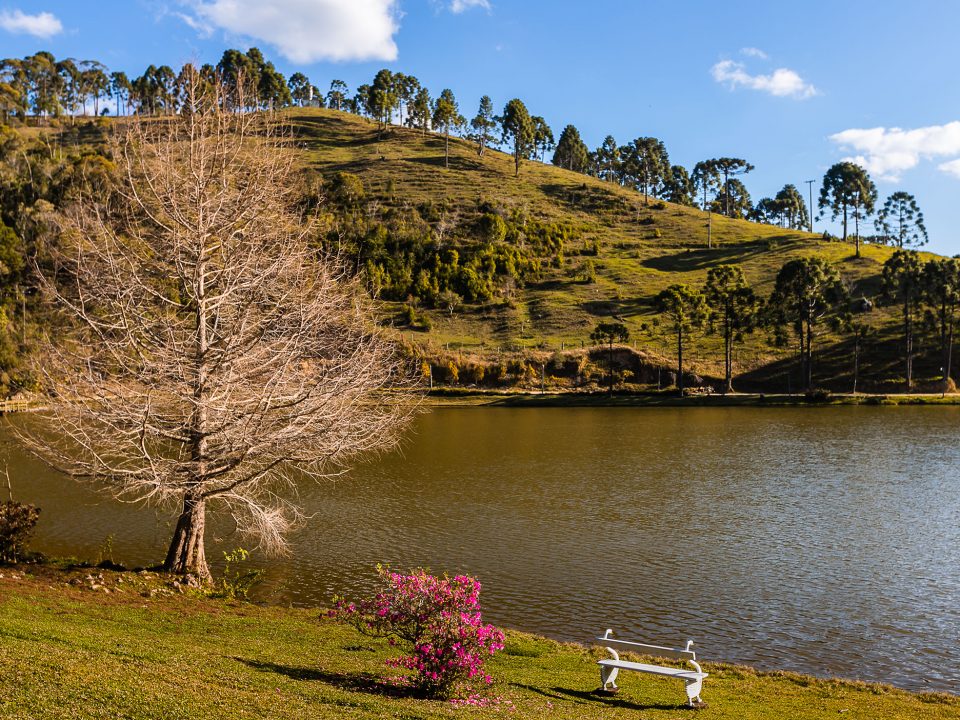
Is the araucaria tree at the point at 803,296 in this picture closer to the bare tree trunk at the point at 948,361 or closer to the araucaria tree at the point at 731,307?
the araucaria tree at the point at 731,307

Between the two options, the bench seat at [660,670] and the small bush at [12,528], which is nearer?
the bench seat at [660,670]

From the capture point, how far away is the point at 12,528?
21078 millimetres

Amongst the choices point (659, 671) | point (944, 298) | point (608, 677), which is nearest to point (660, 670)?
point (659, 671)

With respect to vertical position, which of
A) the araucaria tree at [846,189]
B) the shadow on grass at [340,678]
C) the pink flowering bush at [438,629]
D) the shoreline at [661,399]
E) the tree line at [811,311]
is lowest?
the shadow on grass at [340,678]

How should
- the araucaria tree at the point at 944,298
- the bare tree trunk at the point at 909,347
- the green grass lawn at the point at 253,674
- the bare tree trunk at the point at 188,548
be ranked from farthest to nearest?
1. the araucaria tree at the point at 944,298
2. the bare tree trunk at the point at 909,347
3. the bare tree trunk at the point at 188,548
4. the green grass lawn at the point at 253,674

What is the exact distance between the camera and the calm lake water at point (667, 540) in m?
19.5

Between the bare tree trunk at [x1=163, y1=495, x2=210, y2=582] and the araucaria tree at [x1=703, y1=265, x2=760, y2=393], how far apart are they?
266 ft

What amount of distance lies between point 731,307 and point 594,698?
296ft

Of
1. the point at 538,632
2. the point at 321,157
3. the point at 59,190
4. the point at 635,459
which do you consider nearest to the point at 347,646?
the point at 538,632

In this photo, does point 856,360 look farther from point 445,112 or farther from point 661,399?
point 445,112

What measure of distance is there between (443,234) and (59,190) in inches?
2438

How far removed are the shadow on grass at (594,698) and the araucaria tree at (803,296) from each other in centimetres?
8472

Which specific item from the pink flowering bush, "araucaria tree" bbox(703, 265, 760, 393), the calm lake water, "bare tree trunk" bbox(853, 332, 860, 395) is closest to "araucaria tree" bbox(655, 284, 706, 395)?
"araucaria tree" bbox(703, 265, 760, 393)

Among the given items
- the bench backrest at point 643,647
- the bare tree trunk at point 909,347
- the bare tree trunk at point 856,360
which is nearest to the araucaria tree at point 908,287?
the bare tree trunk at point 909,347
